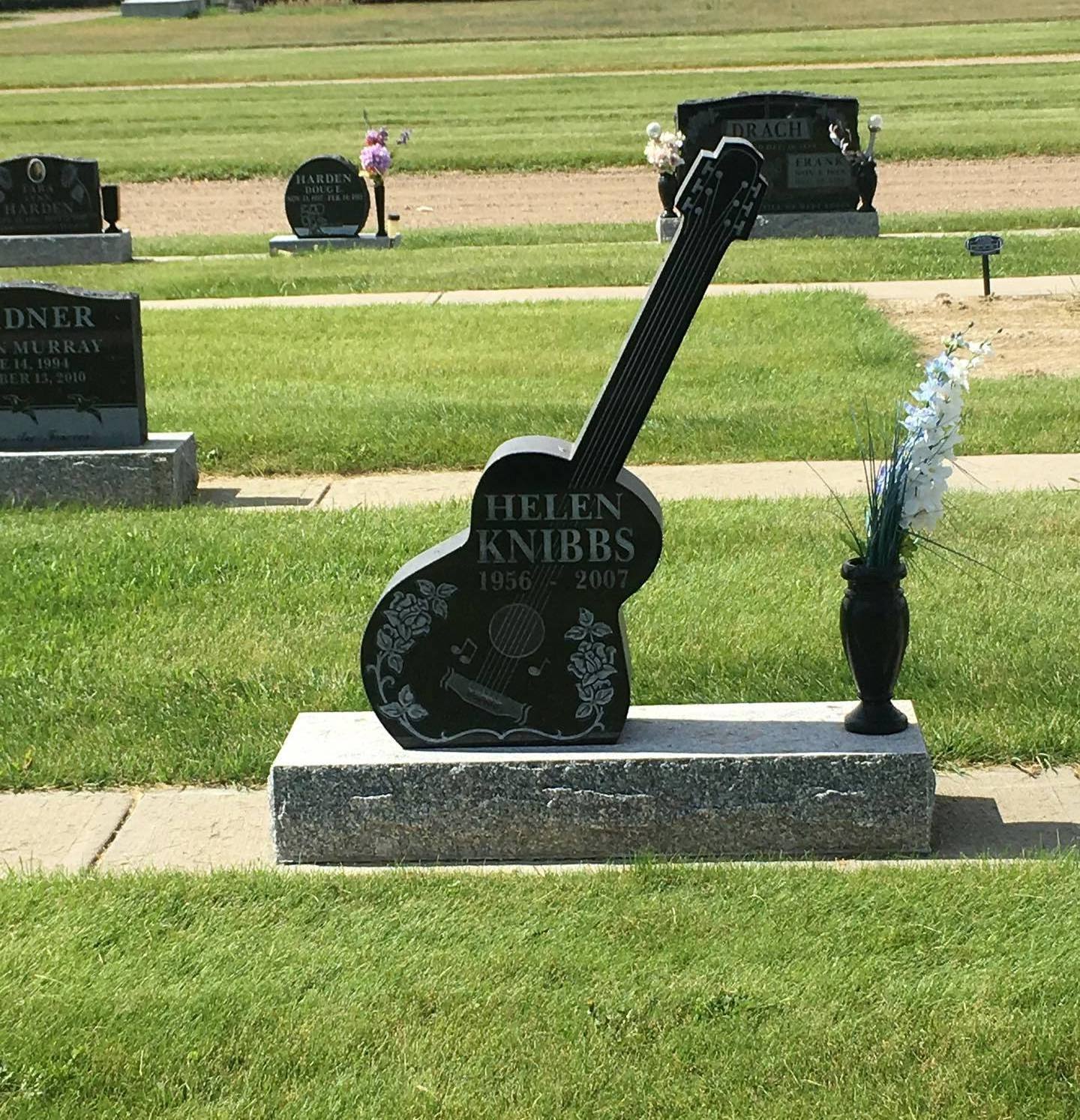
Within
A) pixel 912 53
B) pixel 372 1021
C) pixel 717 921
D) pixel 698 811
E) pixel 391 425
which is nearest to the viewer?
pixel 372 1021

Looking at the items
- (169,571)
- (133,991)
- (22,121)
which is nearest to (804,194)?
(169,571)

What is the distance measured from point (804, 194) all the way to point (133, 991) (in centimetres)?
1796

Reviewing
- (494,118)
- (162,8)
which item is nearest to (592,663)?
(494,118)

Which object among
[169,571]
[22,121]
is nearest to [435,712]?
[169,571]

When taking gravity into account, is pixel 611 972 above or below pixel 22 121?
below

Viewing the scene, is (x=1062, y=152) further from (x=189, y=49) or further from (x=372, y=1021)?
(x=189, y=49)

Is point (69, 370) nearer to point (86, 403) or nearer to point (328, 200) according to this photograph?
point (86, 403)

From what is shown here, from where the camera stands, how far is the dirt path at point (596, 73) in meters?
46.3

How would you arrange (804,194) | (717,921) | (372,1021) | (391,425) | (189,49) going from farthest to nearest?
(189,49) < (804,194) < (391,425) < (717,921) < (372,1021)

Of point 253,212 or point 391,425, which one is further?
point 253,212

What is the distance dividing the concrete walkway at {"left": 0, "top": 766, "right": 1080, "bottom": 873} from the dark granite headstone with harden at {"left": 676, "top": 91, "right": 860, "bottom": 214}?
15853 mm

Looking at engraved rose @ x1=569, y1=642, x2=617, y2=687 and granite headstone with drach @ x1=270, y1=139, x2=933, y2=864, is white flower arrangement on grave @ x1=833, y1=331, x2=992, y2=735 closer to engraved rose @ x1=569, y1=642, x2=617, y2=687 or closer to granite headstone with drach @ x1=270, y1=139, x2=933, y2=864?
granite headstone with drach @ x1=270, y1=139, x2=933, y2=864

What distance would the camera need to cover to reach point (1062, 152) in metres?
29.7

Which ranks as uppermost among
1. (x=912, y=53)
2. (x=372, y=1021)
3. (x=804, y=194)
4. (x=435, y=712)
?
(x=912, y=53)
